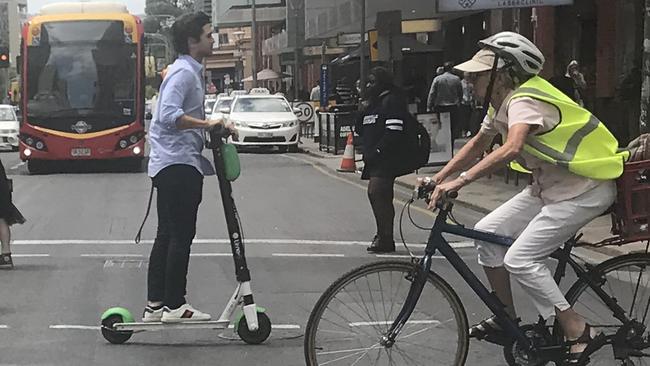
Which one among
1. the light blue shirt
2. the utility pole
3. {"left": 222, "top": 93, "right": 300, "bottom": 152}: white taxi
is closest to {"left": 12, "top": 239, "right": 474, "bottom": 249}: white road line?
the light blue shirt

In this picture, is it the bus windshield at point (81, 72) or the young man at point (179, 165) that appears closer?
the young man at point (179, 165)

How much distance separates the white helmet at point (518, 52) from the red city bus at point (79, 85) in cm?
1640

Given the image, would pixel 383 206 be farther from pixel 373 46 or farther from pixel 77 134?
pixel 77 134

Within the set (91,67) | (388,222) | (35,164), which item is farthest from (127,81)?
(388,222)

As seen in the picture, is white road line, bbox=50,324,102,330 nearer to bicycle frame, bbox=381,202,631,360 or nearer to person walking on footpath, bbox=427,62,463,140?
bicycle frame, bbox=381,202,631,360

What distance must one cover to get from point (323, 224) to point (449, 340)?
25.6ft

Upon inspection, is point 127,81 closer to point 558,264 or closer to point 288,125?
point 288,125

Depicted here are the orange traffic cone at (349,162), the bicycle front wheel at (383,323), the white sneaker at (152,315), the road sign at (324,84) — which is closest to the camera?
the bicycle front wheel at (383,323)

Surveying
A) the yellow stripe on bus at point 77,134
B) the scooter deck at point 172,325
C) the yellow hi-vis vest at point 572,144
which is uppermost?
the yellow hi-vis vest at point 572,144

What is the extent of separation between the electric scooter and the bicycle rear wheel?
6.87 ft

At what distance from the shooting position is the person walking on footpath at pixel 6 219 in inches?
365

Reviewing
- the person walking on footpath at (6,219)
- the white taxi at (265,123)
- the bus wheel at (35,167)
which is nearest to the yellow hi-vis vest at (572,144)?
the person walking on footpath at (6,219)

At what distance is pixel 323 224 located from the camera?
1285 centimetres

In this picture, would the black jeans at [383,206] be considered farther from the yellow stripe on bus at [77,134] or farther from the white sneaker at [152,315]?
the yellow stripe on bus at [77,134]
